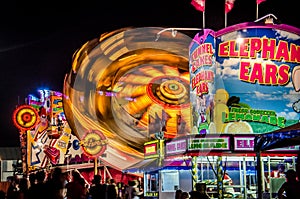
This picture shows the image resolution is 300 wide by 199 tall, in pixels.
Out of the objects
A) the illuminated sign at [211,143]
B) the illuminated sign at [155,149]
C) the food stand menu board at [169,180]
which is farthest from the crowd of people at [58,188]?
the food stand menu board at [169,180]

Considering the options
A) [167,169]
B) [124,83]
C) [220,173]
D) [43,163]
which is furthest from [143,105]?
[220,173]

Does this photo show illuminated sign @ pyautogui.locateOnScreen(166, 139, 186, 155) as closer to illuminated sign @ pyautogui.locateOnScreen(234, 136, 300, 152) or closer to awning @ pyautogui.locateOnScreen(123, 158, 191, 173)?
awning @ pyautogui.locateOnScreen(123, 158, 191, 173)

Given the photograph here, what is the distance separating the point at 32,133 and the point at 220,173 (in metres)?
32.6

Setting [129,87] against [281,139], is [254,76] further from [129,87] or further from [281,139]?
[129,87]

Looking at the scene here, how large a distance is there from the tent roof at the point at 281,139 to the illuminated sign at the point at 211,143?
6.69 metres

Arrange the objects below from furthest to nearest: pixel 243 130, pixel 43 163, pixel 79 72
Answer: pixel 43 163, pixel 79 72, pixel 243 130

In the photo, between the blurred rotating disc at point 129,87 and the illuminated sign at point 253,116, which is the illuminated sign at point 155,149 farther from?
the blurred rotating disc at point 129,87

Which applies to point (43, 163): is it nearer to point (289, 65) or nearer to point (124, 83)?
point (124, 83)

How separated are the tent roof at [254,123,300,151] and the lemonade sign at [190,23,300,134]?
31.8ft

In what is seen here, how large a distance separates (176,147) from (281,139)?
10308 millimetres

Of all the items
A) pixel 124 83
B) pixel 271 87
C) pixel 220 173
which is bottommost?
pixel 220 173

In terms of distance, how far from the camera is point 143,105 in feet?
146

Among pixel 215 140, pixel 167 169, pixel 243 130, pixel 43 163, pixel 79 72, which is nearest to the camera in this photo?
pixel 215 140

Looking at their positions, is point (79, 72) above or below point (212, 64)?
above
